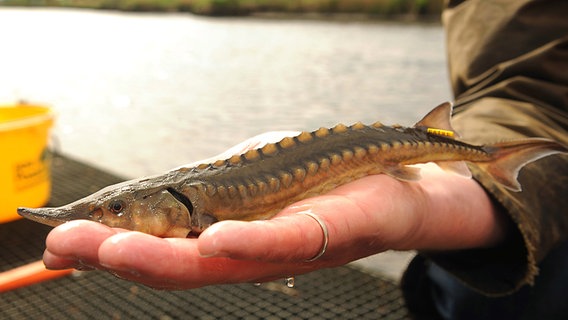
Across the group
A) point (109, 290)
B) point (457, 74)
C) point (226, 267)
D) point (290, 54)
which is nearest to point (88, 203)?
point (226, 267)

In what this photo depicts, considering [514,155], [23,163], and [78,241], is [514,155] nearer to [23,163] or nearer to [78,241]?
[78,241]

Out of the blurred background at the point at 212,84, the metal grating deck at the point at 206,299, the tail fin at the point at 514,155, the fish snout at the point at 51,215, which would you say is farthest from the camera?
the blurred background at the point at 212,84

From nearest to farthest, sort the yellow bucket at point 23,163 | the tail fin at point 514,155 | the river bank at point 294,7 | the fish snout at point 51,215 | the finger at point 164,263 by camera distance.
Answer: the finger at point 164,263 → the fish snout at point 51,215 → the tail fin at point 514,155 → the yellow bucket at point 23,163 → the river bank at point 294,7

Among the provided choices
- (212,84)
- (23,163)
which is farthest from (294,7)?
(23,163)

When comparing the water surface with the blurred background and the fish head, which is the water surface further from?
the fish head

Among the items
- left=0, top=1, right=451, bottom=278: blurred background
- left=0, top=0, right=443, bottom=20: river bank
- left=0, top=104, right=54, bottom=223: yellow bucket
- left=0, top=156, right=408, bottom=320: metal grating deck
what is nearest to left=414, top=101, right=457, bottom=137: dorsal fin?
left=0, top=156, right=408, bottom=320: metal grating deck

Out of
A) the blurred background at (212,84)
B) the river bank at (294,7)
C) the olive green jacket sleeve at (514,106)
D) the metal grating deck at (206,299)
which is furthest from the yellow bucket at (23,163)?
the river bank at (294,7)

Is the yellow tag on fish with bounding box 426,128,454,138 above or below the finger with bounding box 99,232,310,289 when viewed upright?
above

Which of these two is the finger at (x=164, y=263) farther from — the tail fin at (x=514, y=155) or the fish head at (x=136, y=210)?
the tail fin at (x=514, y=155)
